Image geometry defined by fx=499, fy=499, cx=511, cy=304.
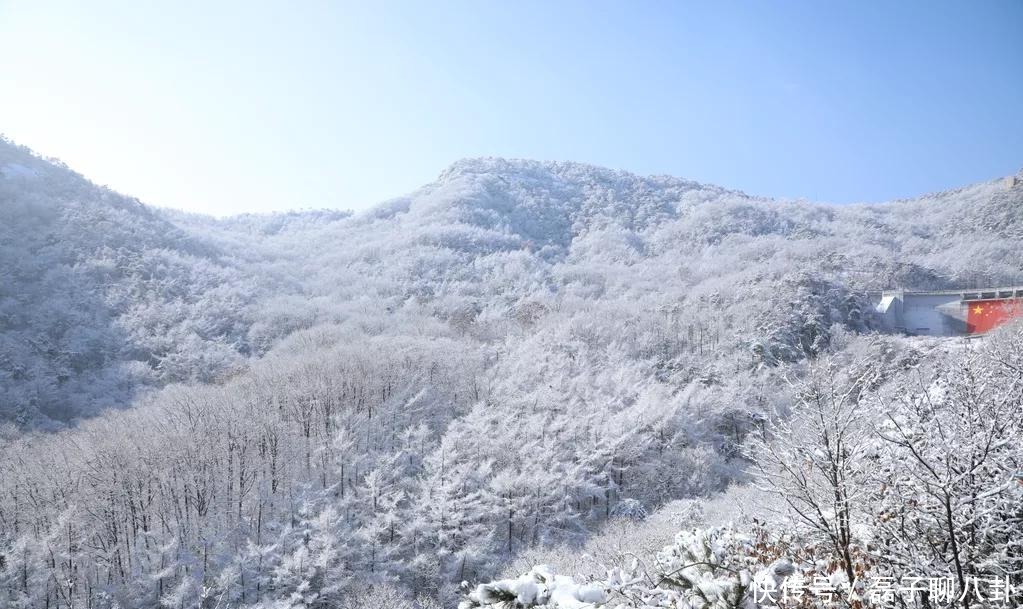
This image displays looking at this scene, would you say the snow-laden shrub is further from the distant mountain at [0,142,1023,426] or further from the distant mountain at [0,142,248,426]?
the distant mountain at [0,142,248,426]

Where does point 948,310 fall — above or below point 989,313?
above

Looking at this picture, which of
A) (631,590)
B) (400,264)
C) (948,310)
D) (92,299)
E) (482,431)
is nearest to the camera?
(631,590)

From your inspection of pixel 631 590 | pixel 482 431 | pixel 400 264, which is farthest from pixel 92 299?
pixel 631 590

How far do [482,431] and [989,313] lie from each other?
56.9 m

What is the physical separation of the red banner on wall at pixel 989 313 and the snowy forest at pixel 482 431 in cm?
838

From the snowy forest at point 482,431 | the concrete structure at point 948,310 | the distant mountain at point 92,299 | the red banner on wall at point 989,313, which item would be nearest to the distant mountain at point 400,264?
the distant mountain at point 92,299

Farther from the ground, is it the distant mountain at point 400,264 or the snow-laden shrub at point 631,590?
the distant mountain at point 400,264

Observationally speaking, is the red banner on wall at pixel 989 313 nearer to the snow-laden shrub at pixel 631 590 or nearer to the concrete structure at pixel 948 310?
the concrete structure at pixel 948 310

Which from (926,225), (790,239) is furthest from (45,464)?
(926,225)

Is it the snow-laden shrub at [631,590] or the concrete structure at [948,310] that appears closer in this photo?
the snow-laden shrub at [631,590]

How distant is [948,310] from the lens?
57906 millimetres

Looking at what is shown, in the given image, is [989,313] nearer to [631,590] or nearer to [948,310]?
[948,310]

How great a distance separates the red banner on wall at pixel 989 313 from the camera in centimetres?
5128

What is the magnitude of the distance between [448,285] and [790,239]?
7560cm
